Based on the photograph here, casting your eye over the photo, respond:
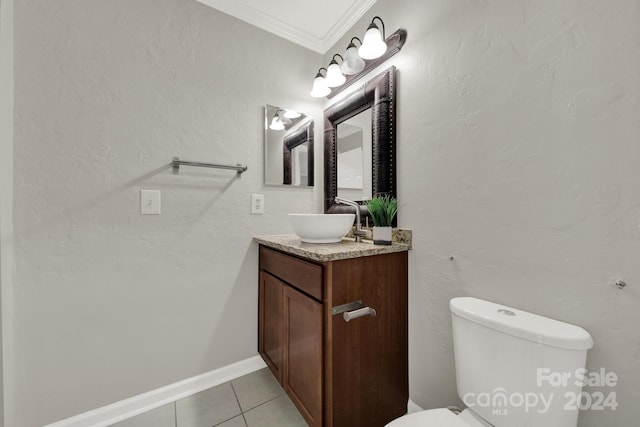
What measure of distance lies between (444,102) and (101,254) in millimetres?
1799

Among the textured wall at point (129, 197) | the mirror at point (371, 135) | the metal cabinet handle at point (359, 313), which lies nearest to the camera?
the metal cabinet handle at point (359, 313)

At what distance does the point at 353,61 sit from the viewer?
1.45m

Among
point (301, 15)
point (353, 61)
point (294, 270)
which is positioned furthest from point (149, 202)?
point (301, 15)

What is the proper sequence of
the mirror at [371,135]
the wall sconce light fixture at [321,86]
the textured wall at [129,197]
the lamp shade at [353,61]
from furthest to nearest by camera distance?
the wall sconce light fixture at [321,86], the lamp shade at [353,61], the mirror at [371,135], the textured wall at [129,197]

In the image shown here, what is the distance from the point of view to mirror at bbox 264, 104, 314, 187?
170cm

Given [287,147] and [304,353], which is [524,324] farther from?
[287,147]

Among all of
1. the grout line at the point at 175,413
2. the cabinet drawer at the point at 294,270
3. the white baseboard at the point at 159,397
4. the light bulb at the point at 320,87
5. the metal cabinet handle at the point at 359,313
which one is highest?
the light bulb at the point at 320,87

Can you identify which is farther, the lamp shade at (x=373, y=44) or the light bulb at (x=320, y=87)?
the light bulb at (x=320, y=87)

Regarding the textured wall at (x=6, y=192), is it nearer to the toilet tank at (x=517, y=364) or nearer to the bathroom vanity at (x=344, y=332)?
the bathroom vanity at (x=344, y=332)

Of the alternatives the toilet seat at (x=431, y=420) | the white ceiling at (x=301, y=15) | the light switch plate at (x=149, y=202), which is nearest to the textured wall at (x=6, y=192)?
the light switch plate at (x=149, y=202)

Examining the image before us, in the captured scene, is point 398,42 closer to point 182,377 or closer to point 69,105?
point 69,105

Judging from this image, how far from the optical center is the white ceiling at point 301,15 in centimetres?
153

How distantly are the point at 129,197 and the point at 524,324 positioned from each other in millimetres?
1748

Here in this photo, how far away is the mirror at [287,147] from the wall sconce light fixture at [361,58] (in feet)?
0.82
